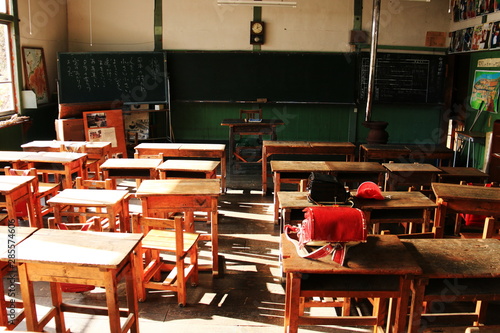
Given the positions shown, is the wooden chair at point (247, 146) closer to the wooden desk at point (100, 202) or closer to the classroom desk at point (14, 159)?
the classroom desk at point (14, 159)

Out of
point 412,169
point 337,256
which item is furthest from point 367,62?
point 337,256

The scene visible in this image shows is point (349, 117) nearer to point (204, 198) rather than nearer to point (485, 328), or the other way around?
point (204, 198)

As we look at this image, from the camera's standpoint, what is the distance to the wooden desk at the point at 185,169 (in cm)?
451

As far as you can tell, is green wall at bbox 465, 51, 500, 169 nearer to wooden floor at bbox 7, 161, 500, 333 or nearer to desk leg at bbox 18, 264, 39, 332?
wooden floor at bbox 7, 161, 500, 333

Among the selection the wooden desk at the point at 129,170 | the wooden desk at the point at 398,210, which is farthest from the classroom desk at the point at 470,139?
the wooden desk at the point at 129,170

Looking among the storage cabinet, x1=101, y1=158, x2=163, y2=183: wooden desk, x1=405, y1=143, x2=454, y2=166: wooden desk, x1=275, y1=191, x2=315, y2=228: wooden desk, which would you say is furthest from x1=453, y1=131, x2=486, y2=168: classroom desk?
x1=101, y1=158, x2=163, y2=183: wooden desk

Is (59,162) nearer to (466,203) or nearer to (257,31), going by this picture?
(466,203)

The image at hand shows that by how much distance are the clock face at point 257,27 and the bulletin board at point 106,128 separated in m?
2.90

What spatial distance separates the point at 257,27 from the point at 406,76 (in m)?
2.89

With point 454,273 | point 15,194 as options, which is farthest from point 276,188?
point 454,273

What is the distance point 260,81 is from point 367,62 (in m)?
2.00

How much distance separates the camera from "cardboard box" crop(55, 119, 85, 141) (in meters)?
6.64

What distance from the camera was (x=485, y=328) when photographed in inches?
80.0

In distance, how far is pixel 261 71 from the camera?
331 inches
